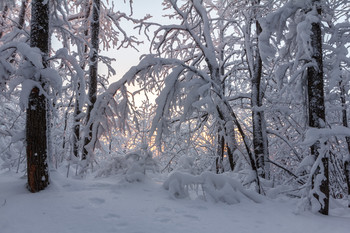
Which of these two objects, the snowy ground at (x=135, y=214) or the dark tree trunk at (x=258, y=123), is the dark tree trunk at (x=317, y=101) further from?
the dark tree trunk at (x=258, y=123)

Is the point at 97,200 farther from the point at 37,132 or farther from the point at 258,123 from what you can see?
the point at 258,123

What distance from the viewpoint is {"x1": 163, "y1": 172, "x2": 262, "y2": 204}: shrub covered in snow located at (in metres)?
4.93

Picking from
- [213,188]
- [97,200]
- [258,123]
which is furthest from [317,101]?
[97,200]

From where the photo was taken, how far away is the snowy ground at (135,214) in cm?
345

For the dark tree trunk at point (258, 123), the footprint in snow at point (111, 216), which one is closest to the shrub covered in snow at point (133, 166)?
the footprint in snow at point (111, 216)

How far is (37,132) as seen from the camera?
4.80 meters

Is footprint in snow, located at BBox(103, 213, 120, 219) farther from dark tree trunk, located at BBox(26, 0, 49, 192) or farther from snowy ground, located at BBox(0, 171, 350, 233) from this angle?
dark tree trunk, located at BBox(26, 0, 49, 192)

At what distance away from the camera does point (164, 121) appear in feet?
17.8

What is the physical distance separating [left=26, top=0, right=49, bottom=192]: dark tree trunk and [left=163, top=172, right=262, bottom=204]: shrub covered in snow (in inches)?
93.2

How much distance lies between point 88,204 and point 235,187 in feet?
9.01

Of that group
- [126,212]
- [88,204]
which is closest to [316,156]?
[126,212]

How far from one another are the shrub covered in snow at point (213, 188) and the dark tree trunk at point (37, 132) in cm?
237

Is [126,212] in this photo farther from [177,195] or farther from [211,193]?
[211,193]

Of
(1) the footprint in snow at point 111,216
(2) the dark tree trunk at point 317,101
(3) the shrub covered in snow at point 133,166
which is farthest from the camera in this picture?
(3) the shrub covered in snow at point 133,166
